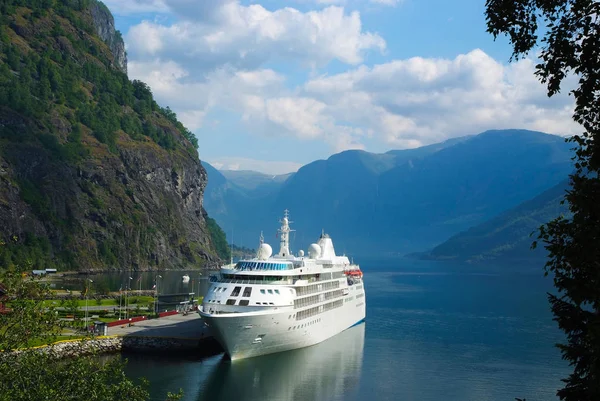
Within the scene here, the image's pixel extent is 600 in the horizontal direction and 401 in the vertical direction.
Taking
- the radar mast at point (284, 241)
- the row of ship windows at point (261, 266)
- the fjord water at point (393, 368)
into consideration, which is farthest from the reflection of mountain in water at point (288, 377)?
the radar mast at point (284, 241)

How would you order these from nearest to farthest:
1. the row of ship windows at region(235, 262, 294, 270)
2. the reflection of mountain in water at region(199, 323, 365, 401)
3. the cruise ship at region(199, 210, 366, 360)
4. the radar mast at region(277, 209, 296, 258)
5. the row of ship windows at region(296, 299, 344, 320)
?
1. the reflection of mountain in water at region(199, 323, 365, 401)
2. the cruise ship at region(199, 210, 366, 360)
3. the row of ship windows at region(235, 262, 294, 270)
4. the row of ship windows at region(296, 299, 344, 320)
5. the radar mast at region(277, 209, 296, 258)

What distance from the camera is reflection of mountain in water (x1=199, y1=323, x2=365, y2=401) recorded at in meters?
60.5

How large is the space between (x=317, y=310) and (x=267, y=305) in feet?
44.5

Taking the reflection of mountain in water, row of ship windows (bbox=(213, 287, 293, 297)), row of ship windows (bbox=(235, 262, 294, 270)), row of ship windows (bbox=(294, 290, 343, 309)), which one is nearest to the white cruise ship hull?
the reflection of mountain in water

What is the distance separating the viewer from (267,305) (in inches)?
2746

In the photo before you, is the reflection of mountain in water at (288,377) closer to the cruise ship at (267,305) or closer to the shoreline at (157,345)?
the cruise ship at (267,305)

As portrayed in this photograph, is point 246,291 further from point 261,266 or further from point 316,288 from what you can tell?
point 316,288

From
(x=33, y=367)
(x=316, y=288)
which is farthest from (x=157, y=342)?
(x=33, y=367)

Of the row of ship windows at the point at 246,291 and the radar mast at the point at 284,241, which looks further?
the radar mast at the point at 284,241

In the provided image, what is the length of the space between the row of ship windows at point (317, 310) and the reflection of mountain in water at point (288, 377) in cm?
387

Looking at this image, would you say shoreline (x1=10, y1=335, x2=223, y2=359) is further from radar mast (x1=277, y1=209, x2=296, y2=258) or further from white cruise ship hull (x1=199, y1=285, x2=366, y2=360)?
radar mast (x1=277, y1=209, x2=296, y2=258)

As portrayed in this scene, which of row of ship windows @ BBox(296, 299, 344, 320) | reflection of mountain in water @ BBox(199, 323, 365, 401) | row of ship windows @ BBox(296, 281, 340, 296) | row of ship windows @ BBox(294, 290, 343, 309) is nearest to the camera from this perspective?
reflection of mountain in water @ BBox(199, 323, 365, 401)

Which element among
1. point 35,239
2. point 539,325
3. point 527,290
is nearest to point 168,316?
point 539,325

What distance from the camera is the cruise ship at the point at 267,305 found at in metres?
68.3
